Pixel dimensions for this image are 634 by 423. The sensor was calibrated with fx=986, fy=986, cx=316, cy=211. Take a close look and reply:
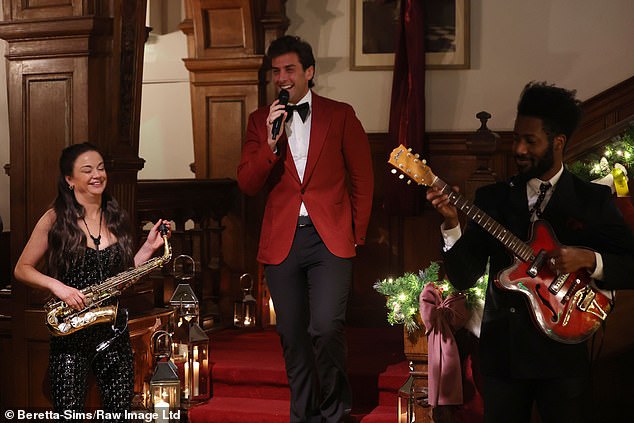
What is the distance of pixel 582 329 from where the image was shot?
134 inches

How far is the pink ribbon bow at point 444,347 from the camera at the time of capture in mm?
4992

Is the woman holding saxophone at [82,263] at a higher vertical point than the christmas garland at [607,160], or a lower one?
lower

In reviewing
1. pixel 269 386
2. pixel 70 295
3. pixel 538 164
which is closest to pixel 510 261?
pixel 538 164

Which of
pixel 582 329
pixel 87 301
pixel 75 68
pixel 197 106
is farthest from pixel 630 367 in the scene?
pixel 197 106

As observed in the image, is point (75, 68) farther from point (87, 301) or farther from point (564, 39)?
point (564, 39)

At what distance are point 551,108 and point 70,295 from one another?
210cm

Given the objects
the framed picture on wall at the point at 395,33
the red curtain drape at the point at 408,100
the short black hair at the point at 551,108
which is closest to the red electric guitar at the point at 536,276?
the short black hair at the point at 551,108

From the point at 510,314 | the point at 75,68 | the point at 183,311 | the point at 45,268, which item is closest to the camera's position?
the point at 510,314

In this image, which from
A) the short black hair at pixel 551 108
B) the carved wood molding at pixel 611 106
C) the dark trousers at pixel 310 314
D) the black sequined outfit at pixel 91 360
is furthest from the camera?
the carved wood molding at pixel 611 106

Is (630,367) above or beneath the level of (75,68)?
beneath

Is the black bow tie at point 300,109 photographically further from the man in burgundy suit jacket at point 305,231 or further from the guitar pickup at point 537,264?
the guitar pickup at point 537,264

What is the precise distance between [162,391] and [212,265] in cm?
242

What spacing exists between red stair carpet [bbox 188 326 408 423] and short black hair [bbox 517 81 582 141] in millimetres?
2462

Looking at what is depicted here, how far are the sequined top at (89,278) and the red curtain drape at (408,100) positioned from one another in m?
3.59
